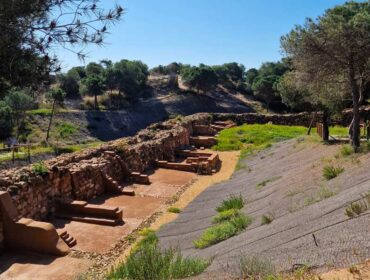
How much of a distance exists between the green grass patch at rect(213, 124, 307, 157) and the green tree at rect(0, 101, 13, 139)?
26.8 meters

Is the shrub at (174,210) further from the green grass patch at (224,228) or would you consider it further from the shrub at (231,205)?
the green grass patch at (224,228)

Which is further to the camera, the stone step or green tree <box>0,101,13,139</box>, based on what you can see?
green tree <box>0,101,13,139</box>

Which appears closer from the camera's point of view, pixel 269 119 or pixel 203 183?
pixel 203 183

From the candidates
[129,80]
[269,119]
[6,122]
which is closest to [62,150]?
[6,122]

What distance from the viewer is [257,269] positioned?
581cm

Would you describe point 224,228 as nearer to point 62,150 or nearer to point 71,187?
point 71,187

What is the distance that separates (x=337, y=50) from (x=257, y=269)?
1080cm

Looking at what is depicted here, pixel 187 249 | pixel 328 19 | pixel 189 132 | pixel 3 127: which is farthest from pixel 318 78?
pixel 3 127

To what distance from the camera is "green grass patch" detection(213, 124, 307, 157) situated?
2798cm

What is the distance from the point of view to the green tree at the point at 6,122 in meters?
46.1

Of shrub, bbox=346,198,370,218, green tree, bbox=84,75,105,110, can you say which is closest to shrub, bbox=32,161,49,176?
shrub, bbox=346,198,370,218

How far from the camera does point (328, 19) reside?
14.2 metres

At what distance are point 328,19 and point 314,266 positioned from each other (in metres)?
10.9

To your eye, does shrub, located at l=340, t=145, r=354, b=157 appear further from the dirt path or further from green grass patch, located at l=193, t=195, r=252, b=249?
the dirt path
